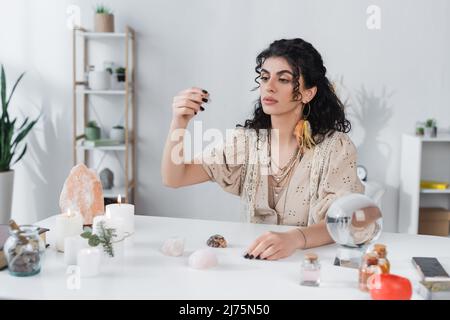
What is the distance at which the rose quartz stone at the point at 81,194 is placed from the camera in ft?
5.96

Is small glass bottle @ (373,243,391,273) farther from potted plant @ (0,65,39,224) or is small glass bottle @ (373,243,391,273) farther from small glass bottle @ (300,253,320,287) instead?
potted plant @ (0,65,39,224)

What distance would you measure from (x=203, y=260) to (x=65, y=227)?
0.45 metres

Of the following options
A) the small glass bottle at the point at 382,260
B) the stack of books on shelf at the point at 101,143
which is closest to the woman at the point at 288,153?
the small glass bottle at the point at 382,260

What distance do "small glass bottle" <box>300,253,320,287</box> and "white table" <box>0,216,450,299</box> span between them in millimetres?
18

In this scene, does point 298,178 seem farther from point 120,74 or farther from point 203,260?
point 120,74

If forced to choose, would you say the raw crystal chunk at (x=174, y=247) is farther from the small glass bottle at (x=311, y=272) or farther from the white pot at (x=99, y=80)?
the white pot at (x=99, y=80)

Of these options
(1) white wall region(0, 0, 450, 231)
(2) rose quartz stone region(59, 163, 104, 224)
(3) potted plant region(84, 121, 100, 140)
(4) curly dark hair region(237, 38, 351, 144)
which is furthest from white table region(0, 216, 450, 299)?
(1) white wall region(0, 0, 450, 231)

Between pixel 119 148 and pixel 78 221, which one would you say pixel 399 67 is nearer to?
pixel 119 148

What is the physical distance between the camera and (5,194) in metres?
3.85

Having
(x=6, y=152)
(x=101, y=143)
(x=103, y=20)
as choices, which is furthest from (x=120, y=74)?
(x=6, y=152)

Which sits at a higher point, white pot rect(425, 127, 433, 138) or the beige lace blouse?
white pot rect(425, 127, 433, 138)

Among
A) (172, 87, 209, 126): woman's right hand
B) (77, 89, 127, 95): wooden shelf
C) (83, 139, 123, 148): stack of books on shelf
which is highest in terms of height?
(77, 89, 127, 95): wooden shelf

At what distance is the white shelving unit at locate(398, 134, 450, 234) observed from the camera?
3799 mm

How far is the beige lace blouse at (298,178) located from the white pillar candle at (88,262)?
855 mm
